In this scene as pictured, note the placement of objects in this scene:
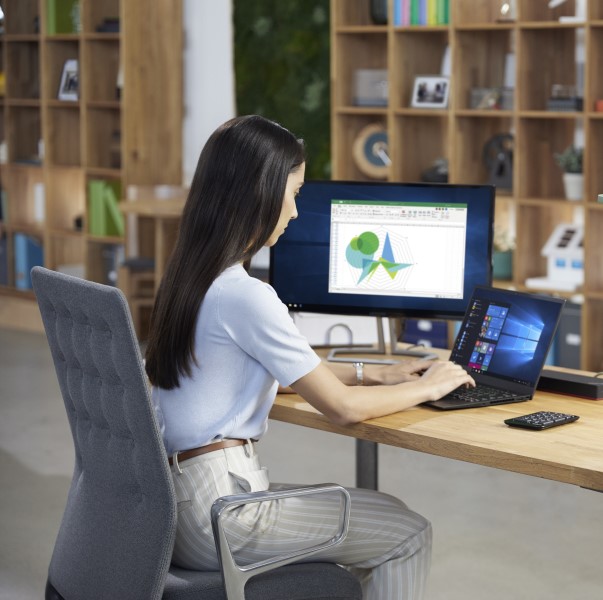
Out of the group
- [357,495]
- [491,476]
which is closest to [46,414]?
[491,476]

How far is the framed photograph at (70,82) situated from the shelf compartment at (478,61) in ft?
9.20

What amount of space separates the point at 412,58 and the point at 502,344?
3.62 m

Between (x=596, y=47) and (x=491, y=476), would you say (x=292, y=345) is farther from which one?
(x=596, y=47)

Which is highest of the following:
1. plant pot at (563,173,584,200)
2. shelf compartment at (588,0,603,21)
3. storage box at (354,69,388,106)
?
shelf compartment at (588,0,603,21)

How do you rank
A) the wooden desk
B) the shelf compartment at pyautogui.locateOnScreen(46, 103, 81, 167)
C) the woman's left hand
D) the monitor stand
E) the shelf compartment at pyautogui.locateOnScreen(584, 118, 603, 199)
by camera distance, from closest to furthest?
the wooden desk, the woman's left hand, the monitor stand, the shelf compartment at pyautogui.locateOnScreen(584, 118, 603, 199), the shelf compartment at pyautogui.locateOnScreen(46, 103, 81, 167)

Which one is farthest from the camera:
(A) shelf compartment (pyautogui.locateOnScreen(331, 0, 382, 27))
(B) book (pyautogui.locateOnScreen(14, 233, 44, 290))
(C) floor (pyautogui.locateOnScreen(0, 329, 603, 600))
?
(B) book (pyautogui.locateOnScreen(14, 233, 44, 290))

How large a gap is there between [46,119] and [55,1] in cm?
75

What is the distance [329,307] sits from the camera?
313cm

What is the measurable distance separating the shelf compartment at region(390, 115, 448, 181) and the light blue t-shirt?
12.7ft

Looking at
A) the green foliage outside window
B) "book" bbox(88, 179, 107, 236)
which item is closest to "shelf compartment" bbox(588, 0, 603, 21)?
the green foliage outside window

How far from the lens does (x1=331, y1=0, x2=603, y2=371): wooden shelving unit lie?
17.9 feet

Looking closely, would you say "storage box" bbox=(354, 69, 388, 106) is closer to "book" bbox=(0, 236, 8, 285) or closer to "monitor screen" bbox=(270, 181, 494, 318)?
"book" bbox=(0, 236, 8, 285)

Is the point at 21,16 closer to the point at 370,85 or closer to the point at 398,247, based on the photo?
the point at 370,85

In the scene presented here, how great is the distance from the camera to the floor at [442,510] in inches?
140
